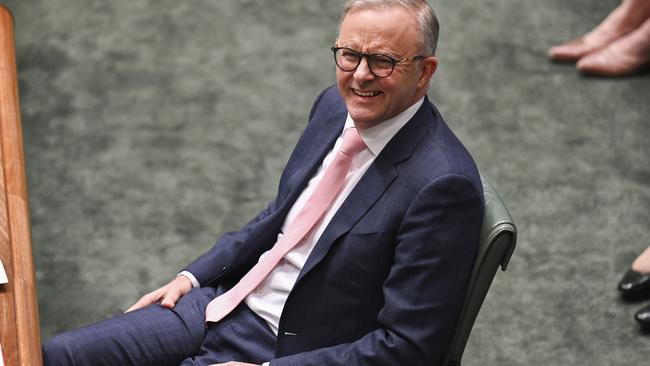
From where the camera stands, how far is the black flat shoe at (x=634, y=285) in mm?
3273

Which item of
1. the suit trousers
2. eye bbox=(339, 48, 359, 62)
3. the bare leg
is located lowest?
the bare leg

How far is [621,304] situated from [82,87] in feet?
7.44

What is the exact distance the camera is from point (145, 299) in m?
2.46

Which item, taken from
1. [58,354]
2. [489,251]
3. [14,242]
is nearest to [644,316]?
[489,251]

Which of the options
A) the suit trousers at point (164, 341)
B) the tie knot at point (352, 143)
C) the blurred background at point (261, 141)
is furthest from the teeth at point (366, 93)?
the blurred background at point (261, 141)

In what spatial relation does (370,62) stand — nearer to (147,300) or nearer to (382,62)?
(382,62)

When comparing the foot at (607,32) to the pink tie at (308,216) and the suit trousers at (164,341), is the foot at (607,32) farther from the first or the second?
the suit trousers at (164,341)

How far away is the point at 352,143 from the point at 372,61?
21 cm

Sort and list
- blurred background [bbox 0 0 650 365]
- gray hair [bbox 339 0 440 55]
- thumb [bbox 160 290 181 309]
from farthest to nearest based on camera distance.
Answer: blurred background [bbox 0 0 650 365] → thumb [bbox 160 290 181 309] → gray hair [bbox 339 0 440 55]

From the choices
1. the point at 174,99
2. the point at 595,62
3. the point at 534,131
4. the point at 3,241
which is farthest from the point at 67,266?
the point at 595,62

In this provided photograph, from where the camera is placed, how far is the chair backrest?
79.4 inches

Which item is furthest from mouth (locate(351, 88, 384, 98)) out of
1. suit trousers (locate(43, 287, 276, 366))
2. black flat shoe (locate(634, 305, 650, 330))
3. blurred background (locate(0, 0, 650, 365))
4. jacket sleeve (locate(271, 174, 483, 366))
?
black flat shoe (locate(634, 305, 650, 330))

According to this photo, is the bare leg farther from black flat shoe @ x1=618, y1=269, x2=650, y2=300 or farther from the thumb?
the thumb

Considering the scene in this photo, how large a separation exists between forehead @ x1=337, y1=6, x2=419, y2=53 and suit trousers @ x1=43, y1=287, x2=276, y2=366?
0.67 meters
